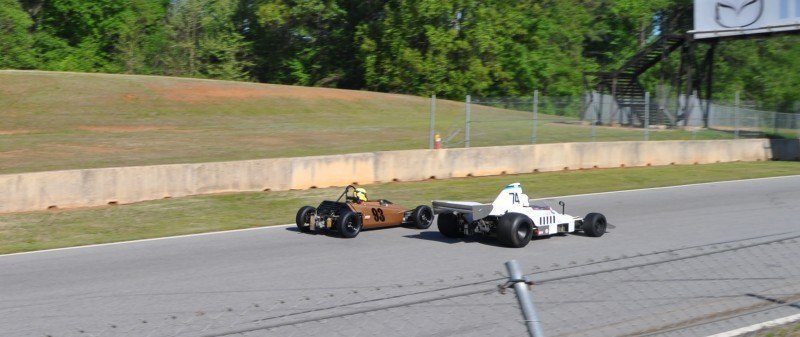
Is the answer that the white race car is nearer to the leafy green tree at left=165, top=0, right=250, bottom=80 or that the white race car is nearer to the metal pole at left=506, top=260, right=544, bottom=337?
the metal pole at left=506, top=260, right=544, bottom=337

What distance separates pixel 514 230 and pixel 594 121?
50.4 ft

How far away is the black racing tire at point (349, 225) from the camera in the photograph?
1305 centimetres

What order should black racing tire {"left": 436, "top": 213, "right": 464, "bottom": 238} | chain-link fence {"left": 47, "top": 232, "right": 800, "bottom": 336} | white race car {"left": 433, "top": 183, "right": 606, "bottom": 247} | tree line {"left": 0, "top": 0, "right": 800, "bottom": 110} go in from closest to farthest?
chain-link fence {"left": 47, "top": 232, "right": 800, "bottom": 336}, white race car {"left": 433, "top": 183, "right": 606, "bottom": 247}, black racing tire {"left": 436, "top": 213, "right": 464, "bottom": 238}, tree line {"left": 0, "top": 0, "right": 800, "bottom": 110}

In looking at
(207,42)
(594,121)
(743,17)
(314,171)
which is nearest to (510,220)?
(314,171)

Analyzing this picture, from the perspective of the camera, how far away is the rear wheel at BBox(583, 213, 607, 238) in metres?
13.2

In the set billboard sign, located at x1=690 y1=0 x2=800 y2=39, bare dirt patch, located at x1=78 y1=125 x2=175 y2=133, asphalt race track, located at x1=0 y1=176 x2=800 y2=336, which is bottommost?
asphalt race track, located at x1=0 y1=176 x2=800 y2=336

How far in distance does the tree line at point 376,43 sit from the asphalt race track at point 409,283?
36858mm

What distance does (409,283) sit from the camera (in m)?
9.84

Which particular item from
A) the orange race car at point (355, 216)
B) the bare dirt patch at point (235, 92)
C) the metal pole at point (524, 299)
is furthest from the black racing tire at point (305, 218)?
the bare dirt patch at point (235, 92)

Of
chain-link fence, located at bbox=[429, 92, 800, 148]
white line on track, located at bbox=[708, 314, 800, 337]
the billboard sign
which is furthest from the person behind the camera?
the billboard sign

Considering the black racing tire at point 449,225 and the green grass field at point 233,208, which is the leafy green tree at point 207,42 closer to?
the green grass field at point 233,208

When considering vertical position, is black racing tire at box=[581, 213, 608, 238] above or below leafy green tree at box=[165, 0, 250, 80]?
below

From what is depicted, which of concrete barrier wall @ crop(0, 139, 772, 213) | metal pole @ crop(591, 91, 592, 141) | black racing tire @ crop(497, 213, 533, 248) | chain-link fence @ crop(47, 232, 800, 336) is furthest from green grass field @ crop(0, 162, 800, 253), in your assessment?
chain-link fence @ crop(47, 232, 800, 336)

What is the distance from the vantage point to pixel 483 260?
11.4m
